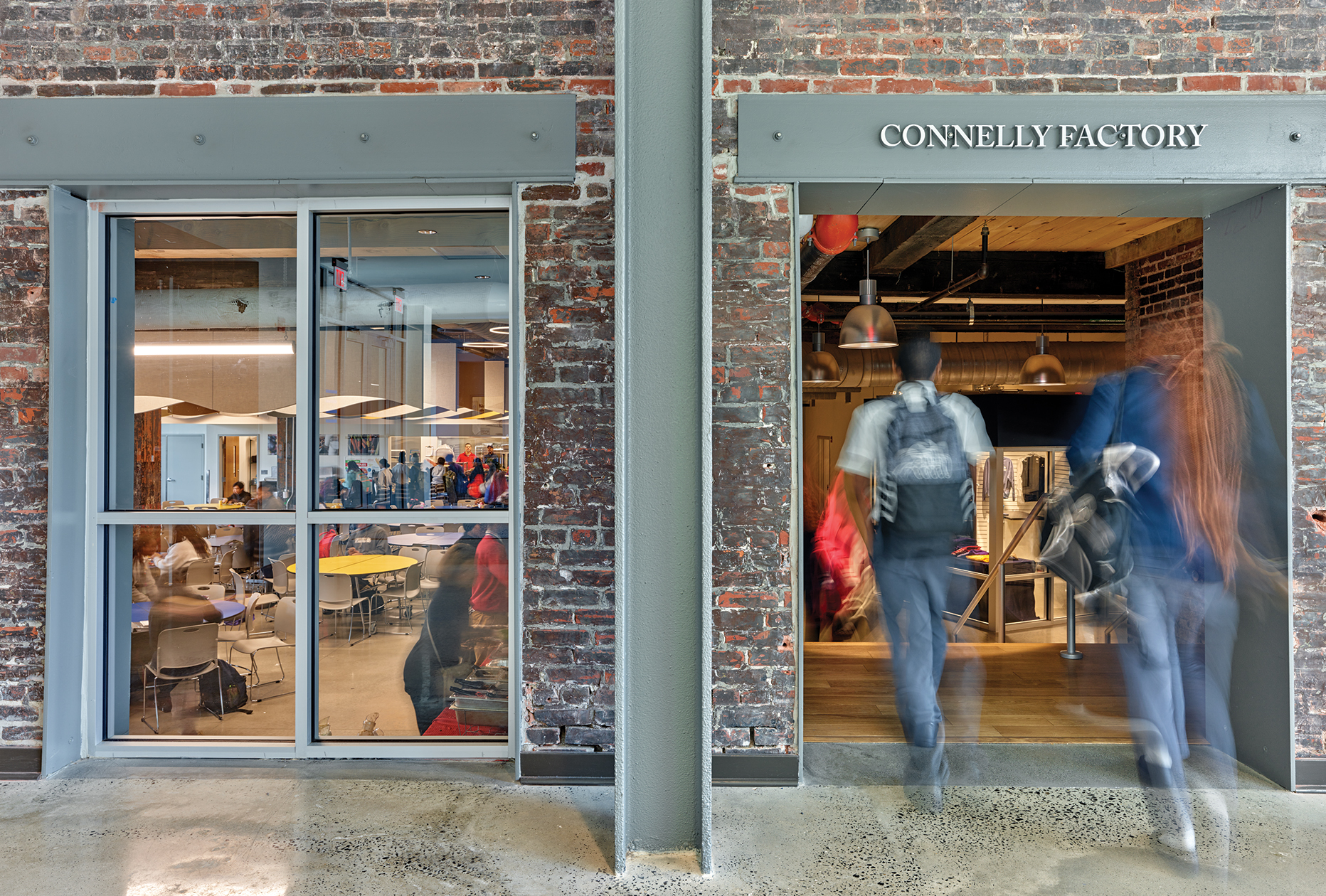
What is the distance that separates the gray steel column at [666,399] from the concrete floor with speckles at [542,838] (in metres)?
0.35

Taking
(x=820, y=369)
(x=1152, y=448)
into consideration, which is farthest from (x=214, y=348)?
(x=820, y=369)

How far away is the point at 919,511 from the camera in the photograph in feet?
10.0

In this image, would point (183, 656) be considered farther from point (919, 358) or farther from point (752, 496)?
point (919, 358)

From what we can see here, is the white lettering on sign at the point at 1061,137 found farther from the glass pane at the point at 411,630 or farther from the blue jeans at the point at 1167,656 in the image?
the glass pane at the point at 411,630

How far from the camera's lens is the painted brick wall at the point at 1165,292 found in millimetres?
4777

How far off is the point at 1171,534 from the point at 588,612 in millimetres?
2195

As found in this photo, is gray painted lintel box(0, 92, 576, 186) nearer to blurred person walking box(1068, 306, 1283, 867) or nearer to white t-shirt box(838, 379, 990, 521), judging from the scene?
white t-shirt box(838, 379, 990, 521)


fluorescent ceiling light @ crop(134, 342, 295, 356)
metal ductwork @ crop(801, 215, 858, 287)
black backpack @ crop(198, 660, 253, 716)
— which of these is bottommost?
black backpack @ crop(198, 660, 253, 716)

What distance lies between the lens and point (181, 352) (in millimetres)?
3525

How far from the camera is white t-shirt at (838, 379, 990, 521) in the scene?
3.15 meters

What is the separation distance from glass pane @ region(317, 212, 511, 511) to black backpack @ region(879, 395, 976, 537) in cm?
166

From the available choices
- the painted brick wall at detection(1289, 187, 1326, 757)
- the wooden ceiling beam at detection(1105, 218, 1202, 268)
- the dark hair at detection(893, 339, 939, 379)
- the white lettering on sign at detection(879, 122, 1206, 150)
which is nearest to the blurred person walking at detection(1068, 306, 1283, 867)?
the painted brick wall at detection(1289, 187, 1326, 757)

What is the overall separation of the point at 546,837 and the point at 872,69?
10.7 ft

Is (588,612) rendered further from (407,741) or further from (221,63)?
(221,63)
